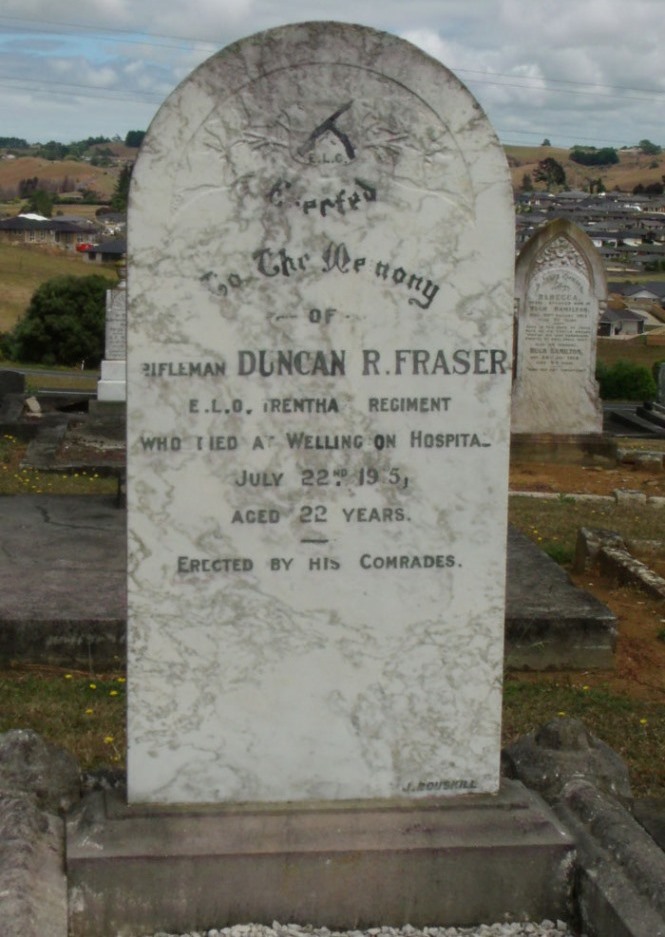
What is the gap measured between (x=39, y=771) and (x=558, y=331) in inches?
490

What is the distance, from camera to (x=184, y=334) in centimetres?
336

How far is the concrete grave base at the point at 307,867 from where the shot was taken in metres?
3.28

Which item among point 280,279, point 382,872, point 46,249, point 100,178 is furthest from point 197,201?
point 100,178

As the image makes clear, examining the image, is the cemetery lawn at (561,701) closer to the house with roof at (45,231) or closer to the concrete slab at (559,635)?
the concrete slab at (559,635)

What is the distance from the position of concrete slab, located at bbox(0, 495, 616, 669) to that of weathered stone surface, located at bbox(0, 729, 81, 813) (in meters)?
2.05

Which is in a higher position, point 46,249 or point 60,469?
point 46,249

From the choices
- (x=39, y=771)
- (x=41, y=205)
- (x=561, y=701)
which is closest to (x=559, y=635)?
(x=561, y=701)

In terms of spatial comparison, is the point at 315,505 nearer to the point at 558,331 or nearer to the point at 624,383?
the point at 558,331

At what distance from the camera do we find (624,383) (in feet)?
92.3

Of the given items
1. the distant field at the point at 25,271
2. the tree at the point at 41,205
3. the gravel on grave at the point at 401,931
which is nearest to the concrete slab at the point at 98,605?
the gravel on grave at the point at 401,931

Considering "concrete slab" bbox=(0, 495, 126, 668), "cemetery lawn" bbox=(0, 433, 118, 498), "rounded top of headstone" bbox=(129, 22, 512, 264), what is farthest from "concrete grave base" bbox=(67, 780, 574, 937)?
"cemetery lawn" bbox=(0, 433, 118, 498)

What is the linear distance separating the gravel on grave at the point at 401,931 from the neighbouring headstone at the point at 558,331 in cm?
1211

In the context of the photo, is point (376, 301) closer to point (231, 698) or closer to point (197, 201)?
point (197, 201)

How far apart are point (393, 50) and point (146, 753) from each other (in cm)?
203
